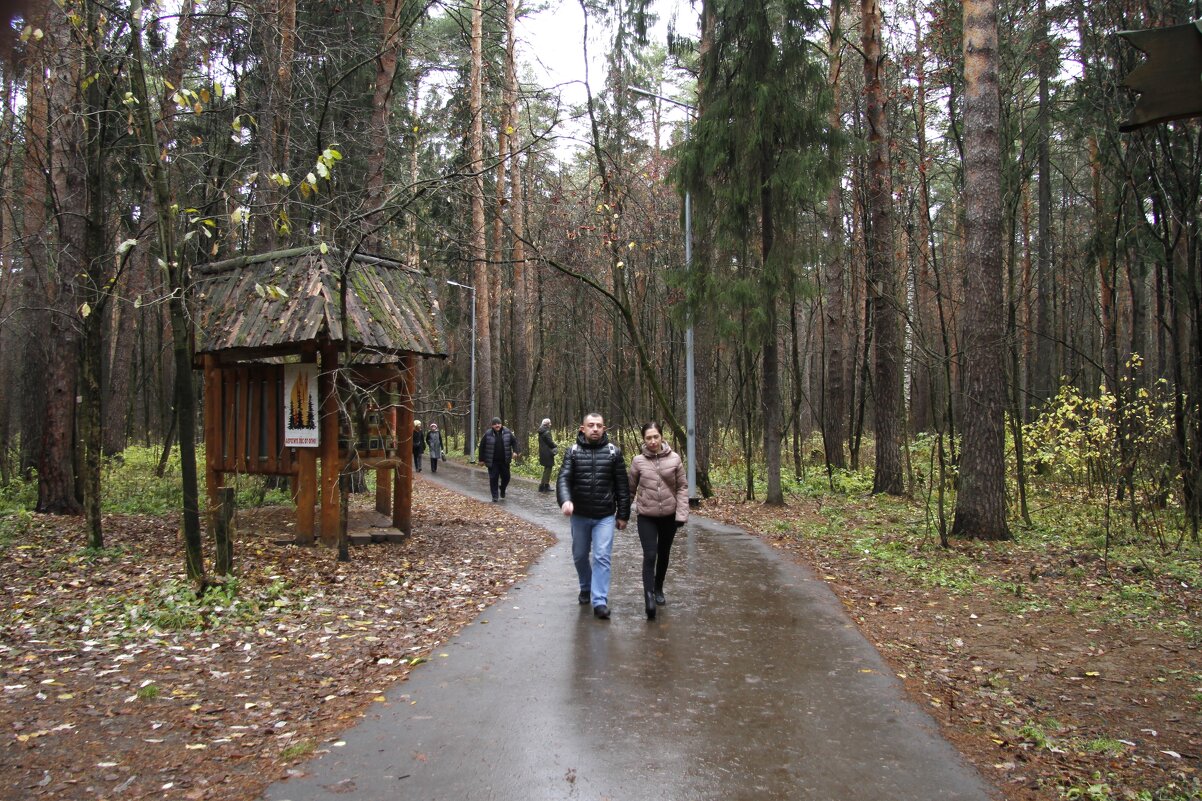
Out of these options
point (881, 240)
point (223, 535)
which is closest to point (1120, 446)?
point (881, 240)

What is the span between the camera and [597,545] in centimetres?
793

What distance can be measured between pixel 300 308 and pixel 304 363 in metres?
0.87

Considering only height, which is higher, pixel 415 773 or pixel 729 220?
pixel 729 220

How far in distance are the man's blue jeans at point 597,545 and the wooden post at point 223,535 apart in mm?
3694

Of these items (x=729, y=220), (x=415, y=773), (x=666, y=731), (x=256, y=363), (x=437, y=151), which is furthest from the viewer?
(x=437, y=151)

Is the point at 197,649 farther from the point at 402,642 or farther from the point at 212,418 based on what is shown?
the point at 212,418

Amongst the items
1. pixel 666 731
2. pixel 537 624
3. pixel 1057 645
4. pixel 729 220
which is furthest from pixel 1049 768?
pixel 729 220

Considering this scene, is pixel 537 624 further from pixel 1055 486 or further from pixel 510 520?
pixel 1055 486

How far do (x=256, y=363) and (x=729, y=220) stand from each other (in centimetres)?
969

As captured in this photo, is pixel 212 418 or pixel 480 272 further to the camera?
pixel 480 272

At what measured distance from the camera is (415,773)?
4.26 meters

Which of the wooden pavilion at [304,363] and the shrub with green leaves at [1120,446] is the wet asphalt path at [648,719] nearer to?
the wooden pavilion at [304,363]

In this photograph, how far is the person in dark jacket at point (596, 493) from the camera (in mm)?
7887

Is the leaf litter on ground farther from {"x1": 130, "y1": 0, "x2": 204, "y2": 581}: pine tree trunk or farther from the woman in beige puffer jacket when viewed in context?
the woman in beige puffer jacket
